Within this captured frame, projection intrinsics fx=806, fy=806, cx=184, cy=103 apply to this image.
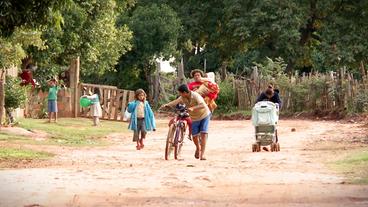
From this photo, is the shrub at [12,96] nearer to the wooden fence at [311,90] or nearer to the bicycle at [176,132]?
the bicycle at [176,132]

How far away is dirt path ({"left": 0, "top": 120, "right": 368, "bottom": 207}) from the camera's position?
9453 millimetres

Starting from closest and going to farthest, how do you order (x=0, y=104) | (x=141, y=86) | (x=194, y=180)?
(x=194, y=180), (x=0, y=104), (x=141, y=86)

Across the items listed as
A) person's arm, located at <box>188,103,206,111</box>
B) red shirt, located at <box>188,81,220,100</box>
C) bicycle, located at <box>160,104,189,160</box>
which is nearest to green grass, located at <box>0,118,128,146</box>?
red shirt, located at <box>188,81,220,100</box>

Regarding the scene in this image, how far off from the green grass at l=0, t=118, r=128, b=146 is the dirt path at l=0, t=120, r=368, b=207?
142 inches

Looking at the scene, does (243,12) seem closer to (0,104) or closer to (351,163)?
(0,104)

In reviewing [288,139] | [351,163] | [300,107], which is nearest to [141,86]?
[300,107]

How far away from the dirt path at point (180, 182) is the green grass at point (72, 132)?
3.61 meters

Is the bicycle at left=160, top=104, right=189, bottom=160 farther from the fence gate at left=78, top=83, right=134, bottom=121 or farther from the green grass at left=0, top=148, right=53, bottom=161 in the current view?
the fence gate at left=78, top=83, right=134, bottom=121

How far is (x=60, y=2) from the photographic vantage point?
12336 millimetres

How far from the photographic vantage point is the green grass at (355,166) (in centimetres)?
1179

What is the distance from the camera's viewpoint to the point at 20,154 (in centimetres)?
1664

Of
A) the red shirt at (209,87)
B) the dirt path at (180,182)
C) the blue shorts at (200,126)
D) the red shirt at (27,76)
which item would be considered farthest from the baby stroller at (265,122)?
the red shirt at (27,76)

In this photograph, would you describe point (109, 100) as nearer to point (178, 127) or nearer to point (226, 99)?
point (226, 99)

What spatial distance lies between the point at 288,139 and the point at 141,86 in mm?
27157
